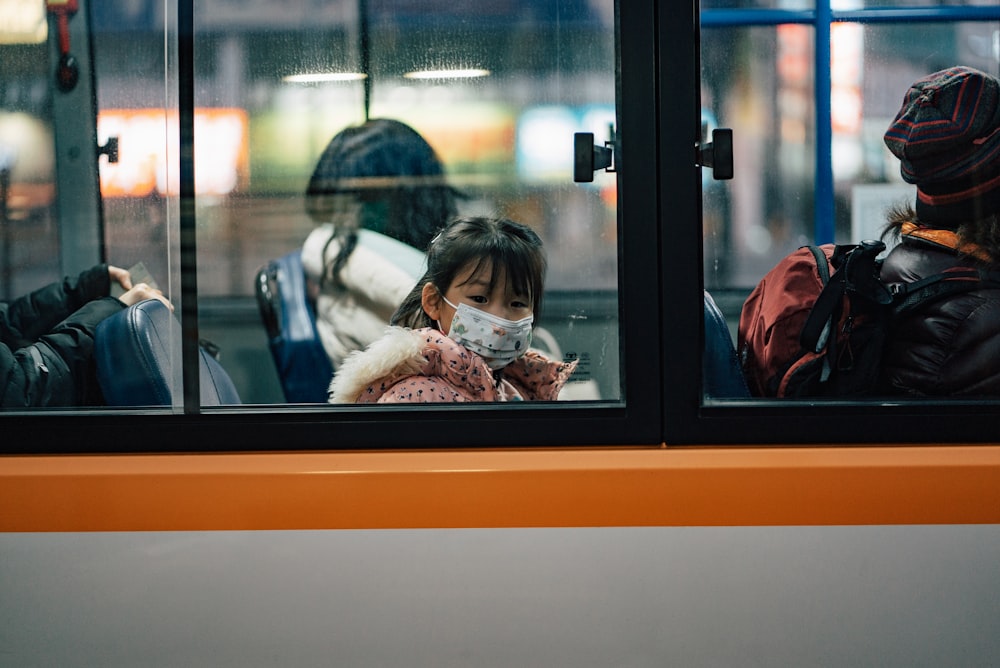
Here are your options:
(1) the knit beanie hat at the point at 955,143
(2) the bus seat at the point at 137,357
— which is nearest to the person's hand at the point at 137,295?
(2) the bus seat at the point at 137,357

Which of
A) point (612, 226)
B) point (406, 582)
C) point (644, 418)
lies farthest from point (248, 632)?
point (612, 226)

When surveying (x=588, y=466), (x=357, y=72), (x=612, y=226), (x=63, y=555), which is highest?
(x=357, y=72)

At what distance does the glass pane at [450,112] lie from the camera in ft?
6.97

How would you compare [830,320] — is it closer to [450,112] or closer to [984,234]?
[984,234]

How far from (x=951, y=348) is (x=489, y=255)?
0.95m

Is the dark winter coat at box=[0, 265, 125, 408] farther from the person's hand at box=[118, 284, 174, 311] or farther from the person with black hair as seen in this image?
the person with black hair

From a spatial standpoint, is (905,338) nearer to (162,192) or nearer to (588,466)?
(588,466)

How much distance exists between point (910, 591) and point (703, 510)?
1.20 ft

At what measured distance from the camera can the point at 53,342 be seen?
2.09 meters

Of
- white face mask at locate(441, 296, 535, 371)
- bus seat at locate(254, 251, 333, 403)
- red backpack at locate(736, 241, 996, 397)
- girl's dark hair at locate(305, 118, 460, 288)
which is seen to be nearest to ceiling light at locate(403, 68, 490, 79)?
girl's dark hair at locate(305, 118, 460, 288)

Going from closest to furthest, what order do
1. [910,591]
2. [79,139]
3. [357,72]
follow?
[910,591]
[79,139]
[357,72]

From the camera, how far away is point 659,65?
1.75 metres

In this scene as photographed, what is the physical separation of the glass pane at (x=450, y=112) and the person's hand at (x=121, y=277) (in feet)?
0.55

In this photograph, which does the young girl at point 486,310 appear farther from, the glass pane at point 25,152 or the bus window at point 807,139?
the glass pane at point 25,152
